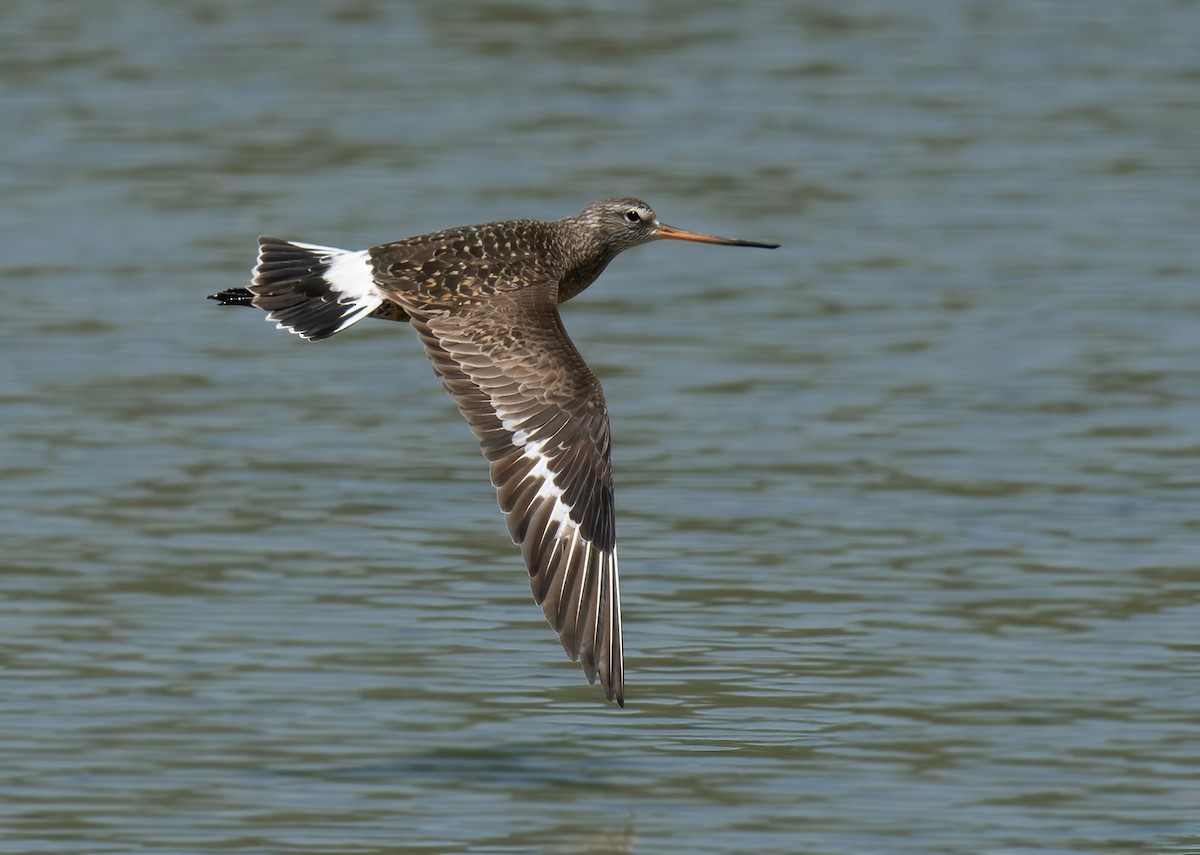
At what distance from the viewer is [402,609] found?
1005 cm

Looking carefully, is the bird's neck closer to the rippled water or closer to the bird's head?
the bird's head

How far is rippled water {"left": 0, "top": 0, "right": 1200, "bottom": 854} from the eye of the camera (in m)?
8.45

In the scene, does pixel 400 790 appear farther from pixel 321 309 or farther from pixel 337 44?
pixel 337 44

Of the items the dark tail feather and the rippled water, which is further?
the dark tail feather

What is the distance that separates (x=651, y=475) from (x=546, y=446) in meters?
3.26

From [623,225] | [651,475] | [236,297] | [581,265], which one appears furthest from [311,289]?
[651,475]

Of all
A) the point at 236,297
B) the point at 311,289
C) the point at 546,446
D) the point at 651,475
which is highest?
the point at 311,289

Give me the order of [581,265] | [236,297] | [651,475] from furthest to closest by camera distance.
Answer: [651,475], [581,265], [236,297]

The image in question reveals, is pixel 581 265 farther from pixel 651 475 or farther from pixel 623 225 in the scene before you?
pixel 651 475

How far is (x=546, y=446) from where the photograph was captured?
862 centimetres

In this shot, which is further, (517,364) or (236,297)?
(236,297)

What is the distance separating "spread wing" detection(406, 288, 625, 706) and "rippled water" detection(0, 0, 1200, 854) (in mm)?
653

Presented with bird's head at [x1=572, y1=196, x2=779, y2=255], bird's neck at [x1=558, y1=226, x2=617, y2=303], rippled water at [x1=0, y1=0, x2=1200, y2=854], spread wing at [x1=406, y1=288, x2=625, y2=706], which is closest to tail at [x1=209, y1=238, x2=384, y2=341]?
spread wing at [x1=406, y1=288, x2=625, y2=706]

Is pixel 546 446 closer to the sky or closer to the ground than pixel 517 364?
closer to the ground
